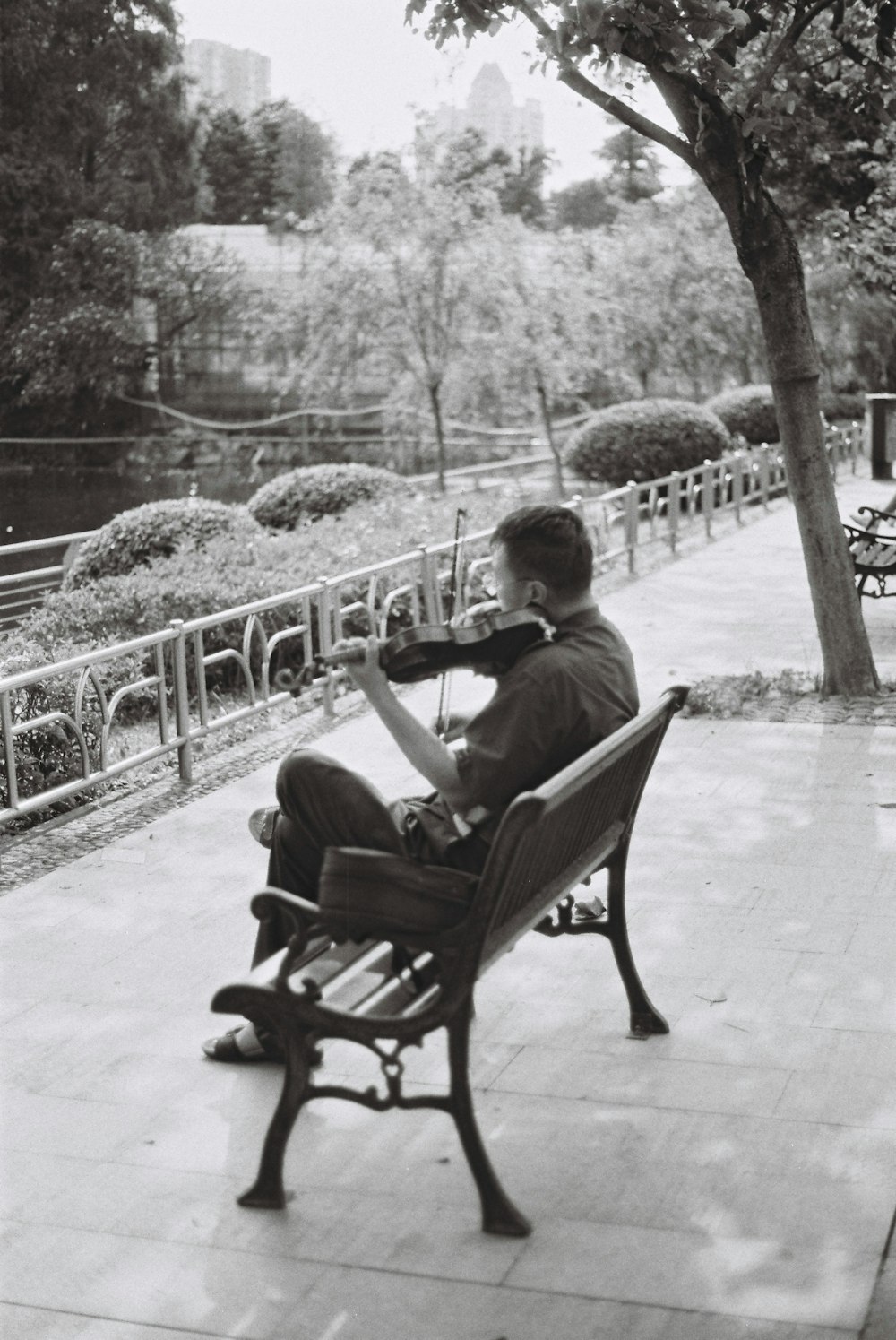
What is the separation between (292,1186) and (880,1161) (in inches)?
52.6

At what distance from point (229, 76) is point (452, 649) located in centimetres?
4837

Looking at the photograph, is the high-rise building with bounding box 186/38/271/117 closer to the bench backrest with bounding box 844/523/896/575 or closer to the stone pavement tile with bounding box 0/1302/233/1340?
the bench backrest with bounding box 844/523/896/575

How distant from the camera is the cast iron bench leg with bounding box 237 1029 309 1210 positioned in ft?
11.5

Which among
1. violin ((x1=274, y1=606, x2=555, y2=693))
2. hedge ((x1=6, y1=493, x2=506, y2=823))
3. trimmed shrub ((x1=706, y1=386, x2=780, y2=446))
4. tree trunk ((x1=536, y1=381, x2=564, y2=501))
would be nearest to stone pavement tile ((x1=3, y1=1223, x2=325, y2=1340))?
violin ((x1=274, y1=606, x2=555, y2=693))

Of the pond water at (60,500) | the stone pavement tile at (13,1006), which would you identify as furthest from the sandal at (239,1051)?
the pond water at (60,500)

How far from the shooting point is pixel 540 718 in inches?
147

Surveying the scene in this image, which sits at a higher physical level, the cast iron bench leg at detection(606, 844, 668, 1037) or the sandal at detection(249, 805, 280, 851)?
the sandal at detection(249, 805, 280, 851)

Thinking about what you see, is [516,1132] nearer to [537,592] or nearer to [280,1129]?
[280,1129]

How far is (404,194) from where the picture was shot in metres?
22.2

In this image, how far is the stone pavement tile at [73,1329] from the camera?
3.08 metres

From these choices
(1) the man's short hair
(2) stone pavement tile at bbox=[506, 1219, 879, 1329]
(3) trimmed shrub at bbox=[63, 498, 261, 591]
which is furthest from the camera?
(3) trimmed shrub at bbox=[63, 498, 261, 591]

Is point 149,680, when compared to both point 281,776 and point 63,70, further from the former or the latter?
point 63,70

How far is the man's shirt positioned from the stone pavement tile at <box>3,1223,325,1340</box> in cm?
105

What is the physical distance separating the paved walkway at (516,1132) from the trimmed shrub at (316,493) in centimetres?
954
